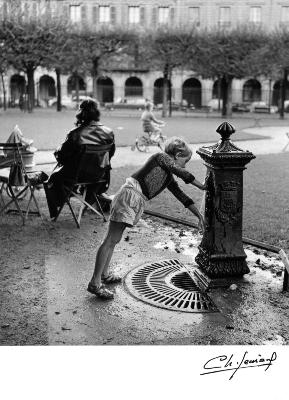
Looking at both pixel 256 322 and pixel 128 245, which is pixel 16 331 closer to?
pixel 256 322

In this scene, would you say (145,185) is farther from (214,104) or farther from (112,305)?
(214,104)

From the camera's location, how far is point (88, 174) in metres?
7.04

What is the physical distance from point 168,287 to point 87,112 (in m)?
2.95

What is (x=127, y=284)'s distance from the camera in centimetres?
505

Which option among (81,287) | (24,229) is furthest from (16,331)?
(24,229)

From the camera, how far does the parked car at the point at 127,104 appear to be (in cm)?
4469

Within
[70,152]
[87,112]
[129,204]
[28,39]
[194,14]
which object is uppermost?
[194,14]

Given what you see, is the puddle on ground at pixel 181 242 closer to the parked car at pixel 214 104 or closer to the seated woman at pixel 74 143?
the seated woman at pixel 74 143

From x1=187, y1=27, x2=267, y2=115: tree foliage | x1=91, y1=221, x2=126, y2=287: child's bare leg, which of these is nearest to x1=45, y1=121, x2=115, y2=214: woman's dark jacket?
x1=91, y1=221, x2=126, y2=287: child's bare leg

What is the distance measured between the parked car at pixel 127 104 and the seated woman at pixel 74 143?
122ft

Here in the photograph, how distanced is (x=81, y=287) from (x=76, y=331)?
95 cm

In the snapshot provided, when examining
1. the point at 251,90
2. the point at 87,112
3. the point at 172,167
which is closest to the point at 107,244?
the point at 172,167
